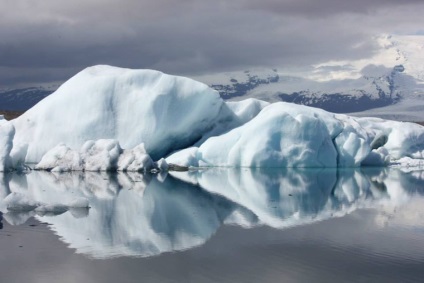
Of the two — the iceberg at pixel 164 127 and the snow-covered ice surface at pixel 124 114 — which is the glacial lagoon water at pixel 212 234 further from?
the snow-covered ice surface at pixel 124 114

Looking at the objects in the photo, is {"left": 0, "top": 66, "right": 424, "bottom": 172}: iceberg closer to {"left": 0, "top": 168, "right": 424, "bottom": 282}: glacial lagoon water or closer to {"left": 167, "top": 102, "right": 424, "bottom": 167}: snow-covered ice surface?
{"left": 167, "top": 102, "right": 424, "bottom": 167}: snow-covered ice surface

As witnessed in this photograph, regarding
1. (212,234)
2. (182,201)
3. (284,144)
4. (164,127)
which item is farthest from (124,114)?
(212,234)

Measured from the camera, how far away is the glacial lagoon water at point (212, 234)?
1120 centimetres

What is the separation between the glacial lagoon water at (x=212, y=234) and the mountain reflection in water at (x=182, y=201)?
39 mm

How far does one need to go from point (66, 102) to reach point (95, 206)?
17.2 meters

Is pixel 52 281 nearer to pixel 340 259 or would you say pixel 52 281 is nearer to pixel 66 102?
pixel 340 259

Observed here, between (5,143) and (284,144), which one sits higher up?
(5,143)

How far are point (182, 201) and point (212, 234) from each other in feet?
19.0

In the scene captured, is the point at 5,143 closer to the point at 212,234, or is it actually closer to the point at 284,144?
the point at 284,144

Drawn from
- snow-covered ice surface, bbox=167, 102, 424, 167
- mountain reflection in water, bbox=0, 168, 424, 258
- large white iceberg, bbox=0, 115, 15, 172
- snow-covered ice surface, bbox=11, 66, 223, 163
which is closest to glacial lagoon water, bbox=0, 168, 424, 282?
mountain reflection in water, bbox=0, 168, 424, 258

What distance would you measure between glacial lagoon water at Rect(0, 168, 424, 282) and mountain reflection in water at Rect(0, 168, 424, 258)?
39 millimetres

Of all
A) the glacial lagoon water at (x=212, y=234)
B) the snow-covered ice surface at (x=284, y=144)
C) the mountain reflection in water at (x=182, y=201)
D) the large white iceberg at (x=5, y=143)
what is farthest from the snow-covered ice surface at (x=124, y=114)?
the glacial lagoon water at (x=212, y=234)

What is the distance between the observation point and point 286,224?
1619 cm

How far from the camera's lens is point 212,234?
14.7 meters
